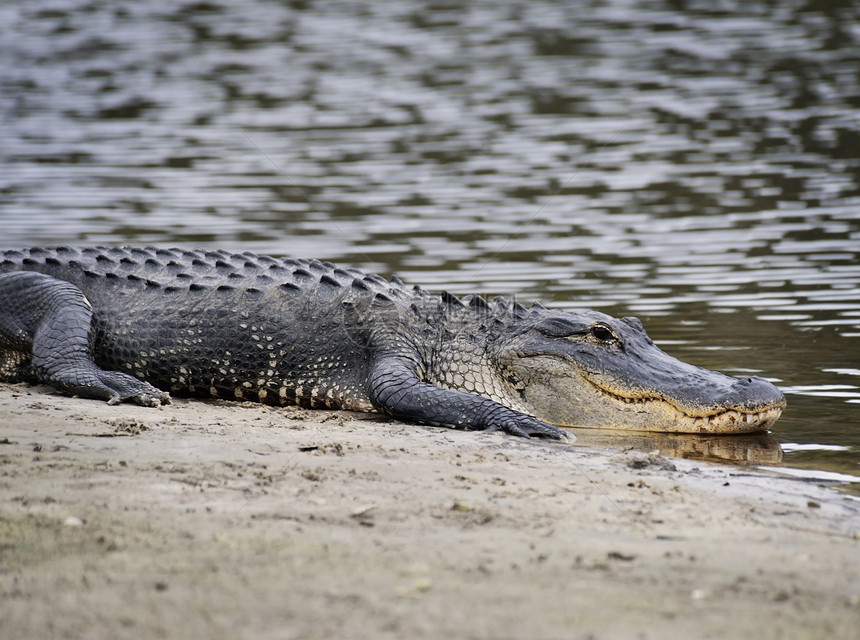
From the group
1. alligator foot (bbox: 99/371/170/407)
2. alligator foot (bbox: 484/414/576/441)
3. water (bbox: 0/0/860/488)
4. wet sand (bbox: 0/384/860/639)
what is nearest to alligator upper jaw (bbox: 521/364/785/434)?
water (bbox: 0/0/860/488)

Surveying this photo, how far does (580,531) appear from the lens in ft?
11.5

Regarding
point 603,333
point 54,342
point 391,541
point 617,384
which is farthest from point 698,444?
point 54,342

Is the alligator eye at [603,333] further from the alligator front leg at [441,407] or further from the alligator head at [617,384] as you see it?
the alligator front leg at [441,407]

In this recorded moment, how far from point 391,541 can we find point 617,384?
2.83 m

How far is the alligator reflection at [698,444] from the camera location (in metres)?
5.29

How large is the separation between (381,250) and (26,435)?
6099 millimetres

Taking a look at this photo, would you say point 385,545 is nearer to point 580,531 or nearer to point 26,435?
point 580,531

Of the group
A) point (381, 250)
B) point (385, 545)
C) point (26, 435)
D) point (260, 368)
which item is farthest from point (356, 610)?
point (381, 250)

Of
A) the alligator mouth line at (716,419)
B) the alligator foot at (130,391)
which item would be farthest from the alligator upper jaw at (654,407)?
the alligator foot at (130,391)

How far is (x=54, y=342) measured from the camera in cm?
579

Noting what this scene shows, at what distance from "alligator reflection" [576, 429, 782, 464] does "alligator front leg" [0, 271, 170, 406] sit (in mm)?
2400

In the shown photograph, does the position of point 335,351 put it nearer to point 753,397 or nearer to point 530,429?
point 530,429

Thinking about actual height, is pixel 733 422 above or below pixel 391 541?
below

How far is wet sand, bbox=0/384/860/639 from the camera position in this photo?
2748 millimetres
